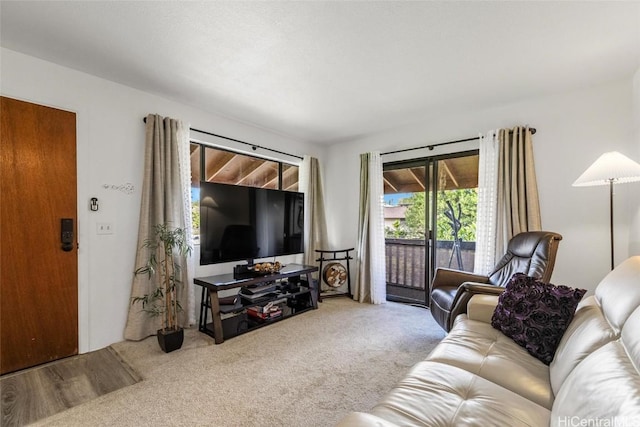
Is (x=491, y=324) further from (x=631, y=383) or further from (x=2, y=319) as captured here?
(x=2, y=319)

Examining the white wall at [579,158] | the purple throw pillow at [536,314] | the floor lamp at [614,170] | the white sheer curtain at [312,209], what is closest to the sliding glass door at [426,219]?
the white wall at [579,158]

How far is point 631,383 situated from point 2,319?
11.0 feet

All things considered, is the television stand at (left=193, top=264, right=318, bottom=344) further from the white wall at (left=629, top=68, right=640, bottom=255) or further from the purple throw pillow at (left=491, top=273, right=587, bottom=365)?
the white wall at (left=629, top=68, right=640, bottom=255)

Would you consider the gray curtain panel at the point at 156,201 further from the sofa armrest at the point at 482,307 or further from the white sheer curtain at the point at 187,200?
the sofa armrest at the point at 482,307

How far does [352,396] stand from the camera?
1.78 meters

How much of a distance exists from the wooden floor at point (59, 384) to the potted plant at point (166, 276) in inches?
14.4

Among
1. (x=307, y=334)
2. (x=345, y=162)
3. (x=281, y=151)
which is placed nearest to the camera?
(x=307, y=334)

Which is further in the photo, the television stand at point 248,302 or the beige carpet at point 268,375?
the television stand at point 248,302

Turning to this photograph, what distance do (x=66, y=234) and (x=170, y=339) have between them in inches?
47.5

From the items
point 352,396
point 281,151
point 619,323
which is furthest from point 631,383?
point 281,151

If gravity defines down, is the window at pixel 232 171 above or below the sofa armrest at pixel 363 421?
above

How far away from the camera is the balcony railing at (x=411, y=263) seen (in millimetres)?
3492

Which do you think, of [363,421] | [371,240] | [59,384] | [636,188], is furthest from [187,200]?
[636,188]

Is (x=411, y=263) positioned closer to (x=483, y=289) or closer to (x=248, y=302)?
(x=483, y=289)
